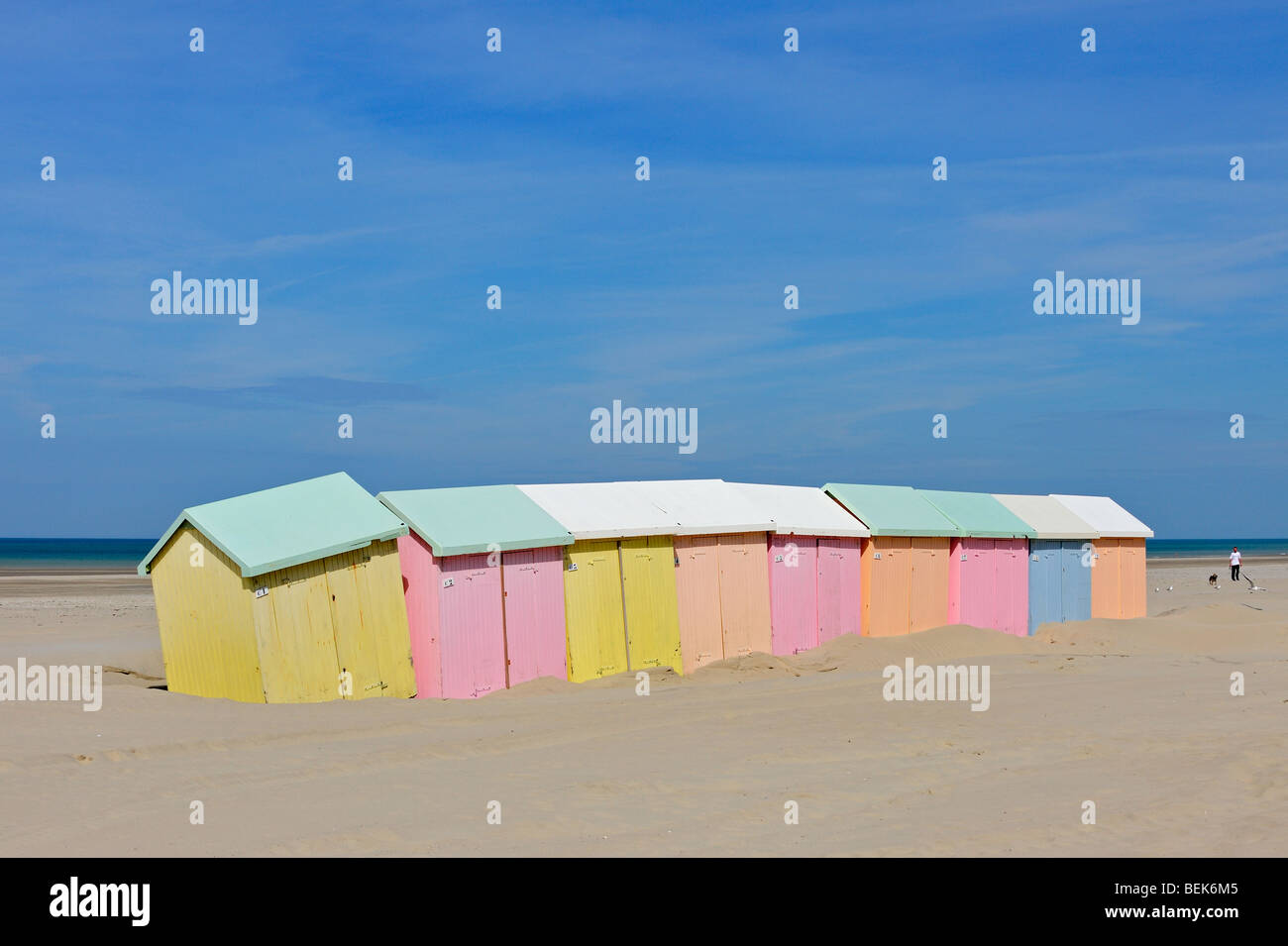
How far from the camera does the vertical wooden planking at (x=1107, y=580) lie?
25.2 metres

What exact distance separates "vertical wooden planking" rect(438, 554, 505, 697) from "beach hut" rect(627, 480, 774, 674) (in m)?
3.43

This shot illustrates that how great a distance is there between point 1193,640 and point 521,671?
14149mm

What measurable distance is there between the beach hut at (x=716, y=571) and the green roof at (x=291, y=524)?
5.07 m

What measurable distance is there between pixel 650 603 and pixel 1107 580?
12313mm

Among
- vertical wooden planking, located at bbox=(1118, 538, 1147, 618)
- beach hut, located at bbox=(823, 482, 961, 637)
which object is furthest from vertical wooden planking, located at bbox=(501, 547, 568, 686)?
vertical wooden planking, located at bbox=(1118, 538, 1147, 618)

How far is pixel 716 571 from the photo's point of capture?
62.0 feet

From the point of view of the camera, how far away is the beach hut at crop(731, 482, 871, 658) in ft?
64.7

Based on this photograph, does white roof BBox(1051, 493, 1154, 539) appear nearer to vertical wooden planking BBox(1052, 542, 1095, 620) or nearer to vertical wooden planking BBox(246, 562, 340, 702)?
vertical wooden planking BBox(1052, 542, 1095, 620)

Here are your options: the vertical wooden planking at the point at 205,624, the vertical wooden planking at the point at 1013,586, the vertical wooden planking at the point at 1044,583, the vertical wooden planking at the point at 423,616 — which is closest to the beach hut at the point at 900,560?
the vertical wooden planking at the point at 1013,586

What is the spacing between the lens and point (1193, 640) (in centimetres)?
2305

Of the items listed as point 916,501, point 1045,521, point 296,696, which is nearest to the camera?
point 296,696

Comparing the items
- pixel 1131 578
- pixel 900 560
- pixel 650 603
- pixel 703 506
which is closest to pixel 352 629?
pixel 650 603
